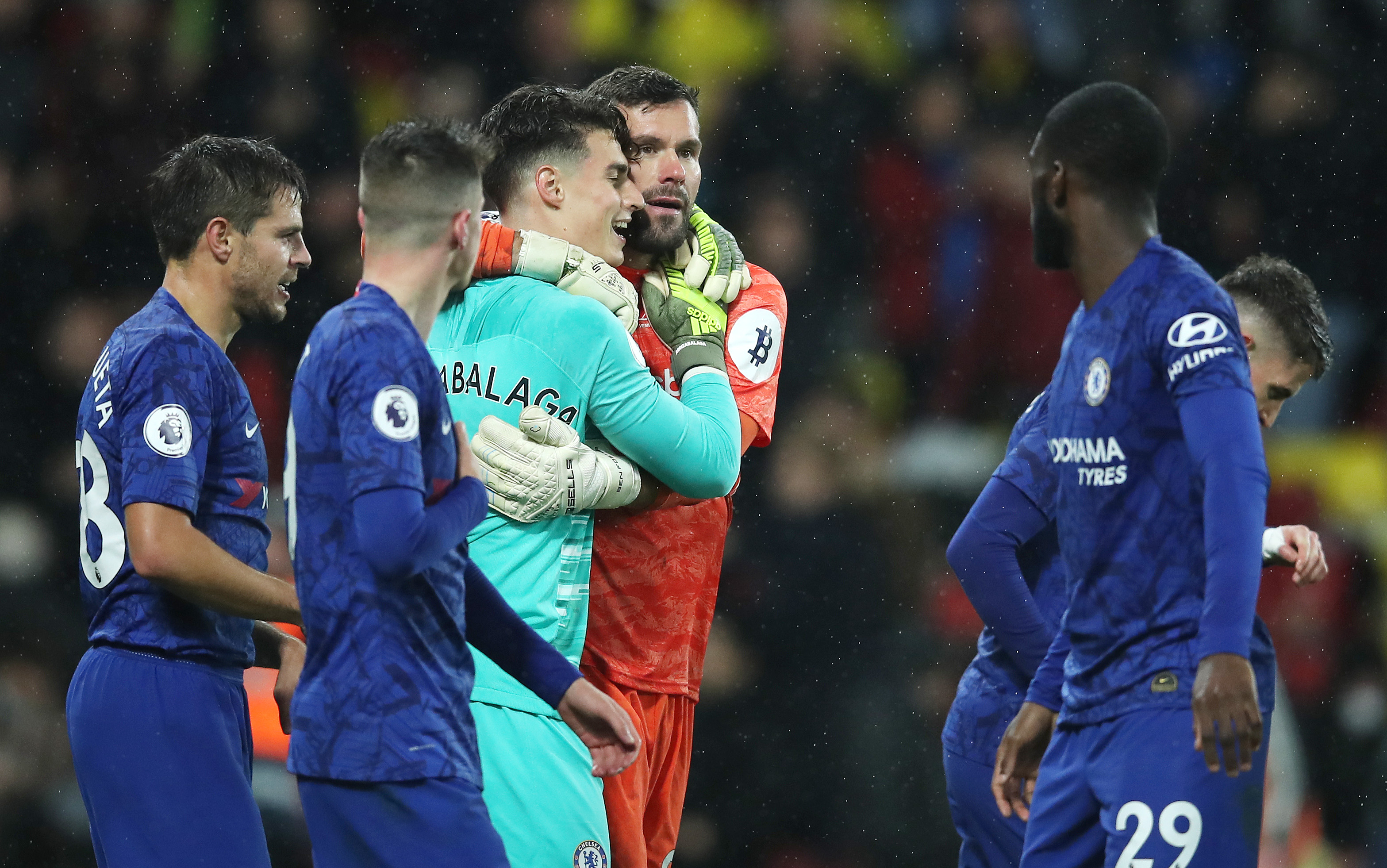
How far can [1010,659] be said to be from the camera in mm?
3424

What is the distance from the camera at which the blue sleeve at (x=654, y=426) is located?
3.30m

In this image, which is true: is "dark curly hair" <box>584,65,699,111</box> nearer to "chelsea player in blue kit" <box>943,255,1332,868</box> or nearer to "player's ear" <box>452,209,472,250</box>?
"chelsea player in blue kit" <box>943,255,1332,868</box>

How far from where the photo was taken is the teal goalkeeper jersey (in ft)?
10.6

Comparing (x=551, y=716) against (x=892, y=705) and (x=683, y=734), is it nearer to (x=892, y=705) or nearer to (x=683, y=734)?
(x=683, y=734)

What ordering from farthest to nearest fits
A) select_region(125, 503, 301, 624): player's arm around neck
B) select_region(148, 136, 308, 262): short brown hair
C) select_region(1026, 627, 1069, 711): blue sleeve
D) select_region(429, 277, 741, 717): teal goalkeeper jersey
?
select_region(148, 136, 308, 262): short brown hair
select_region(429, 277, 741, 717): teal goalkeeper jersey
select_region(125, 503, 301, 624): player's arm around neck
select_region(1026, 627, 1069, 711): blue sleeve

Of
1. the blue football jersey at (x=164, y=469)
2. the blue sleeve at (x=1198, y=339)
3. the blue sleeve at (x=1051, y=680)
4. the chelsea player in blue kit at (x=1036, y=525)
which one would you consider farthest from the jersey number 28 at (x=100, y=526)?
the blue sleeve at (x=1198, y=339)

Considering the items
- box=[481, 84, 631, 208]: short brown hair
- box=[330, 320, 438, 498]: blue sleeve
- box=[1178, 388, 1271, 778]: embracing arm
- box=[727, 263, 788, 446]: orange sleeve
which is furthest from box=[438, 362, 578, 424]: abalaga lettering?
box=[1178, 388, 1271, 778]: embracing arm

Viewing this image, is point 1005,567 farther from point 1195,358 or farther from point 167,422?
point 167,422

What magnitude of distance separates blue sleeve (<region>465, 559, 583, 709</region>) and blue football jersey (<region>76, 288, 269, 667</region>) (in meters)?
0.77

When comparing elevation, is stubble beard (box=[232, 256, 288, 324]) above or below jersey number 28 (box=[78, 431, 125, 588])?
above

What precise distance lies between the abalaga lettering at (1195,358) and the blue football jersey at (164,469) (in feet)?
6.42

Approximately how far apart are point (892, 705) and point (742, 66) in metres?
3.43

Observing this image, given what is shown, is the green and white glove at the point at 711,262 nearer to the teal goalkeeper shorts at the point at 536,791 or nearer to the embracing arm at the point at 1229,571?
the teal goalkeeper shorts at the point at 536,791

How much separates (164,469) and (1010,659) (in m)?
1.91
